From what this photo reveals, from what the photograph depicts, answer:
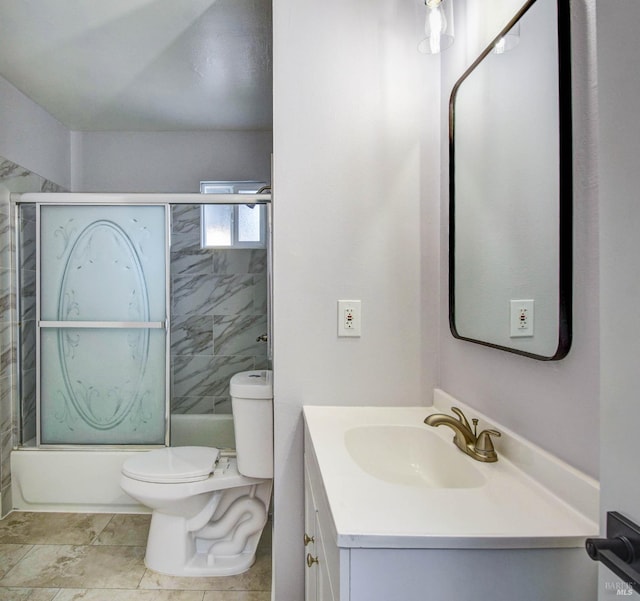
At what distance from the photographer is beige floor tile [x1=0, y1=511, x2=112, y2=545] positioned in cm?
215

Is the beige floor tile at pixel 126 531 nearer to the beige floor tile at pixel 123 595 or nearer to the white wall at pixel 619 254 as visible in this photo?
the beige floor tile at pixel 123 595

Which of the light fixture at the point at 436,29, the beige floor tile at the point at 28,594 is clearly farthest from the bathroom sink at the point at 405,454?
the beige floor tile at the point at 28,594

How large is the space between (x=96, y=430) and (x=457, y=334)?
2.22m

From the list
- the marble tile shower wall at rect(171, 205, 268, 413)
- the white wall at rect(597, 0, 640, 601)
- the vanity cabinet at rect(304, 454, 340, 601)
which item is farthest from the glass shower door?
the white wall at rect(597, 0, 640, 601)

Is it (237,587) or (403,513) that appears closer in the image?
(403,513)

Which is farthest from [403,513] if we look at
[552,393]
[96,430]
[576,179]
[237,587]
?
[96,430]

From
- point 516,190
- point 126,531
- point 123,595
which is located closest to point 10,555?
point 126,531

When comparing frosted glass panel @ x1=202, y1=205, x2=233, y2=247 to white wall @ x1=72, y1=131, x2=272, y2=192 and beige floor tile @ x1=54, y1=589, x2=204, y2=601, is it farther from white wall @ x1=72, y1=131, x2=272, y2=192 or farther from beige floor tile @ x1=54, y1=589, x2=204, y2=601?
beige floor tile @ x1=54, y1=589, x2=204, y2=601

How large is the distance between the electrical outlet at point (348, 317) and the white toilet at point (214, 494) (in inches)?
20.8

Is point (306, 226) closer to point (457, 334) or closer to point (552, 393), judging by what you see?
point (457, 334)

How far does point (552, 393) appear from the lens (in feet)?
2.88

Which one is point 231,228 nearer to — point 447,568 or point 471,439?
point 471,439

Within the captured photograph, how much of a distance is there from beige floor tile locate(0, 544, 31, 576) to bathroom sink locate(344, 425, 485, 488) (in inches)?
71.3

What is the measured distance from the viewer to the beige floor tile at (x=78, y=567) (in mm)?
1818
